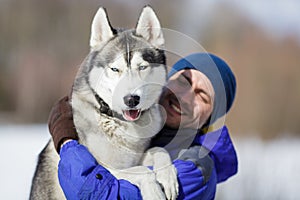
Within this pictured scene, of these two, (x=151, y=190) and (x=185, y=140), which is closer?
(x=151, y=190)

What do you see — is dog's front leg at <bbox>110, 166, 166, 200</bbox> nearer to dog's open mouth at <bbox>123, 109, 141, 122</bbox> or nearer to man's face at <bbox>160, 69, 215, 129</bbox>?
dog's open mouth at <bbox>123, 109, 141, 122</bbox>

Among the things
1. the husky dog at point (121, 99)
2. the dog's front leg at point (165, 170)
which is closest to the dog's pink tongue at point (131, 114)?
the husky dog at point (121, 99)

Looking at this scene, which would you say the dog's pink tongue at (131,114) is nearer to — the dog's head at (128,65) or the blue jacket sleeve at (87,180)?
the dog's head at (128,65)

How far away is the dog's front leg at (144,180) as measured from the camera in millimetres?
2096

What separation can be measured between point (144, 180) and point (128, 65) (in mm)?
468

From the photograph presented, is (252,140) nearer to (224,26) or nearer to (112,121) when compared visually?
(224,26)

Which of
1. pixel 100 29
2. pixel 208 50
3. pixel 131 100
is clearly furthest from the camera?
pixel 208 50

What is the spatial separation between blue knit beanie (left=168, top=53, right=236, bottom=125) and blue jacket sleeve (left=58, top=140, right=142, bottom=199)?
0.63 metres

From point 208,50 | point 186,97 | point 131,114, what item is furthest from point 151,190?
point 208,50

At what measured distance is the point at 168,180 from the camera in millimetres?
2164

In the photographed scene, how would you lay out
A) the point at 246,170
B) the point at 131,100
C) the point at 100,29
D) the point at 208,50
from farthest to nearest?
1. the point at 208,50
2. the point at 246,170
3. the point at 100,29
4. the point at 131,100

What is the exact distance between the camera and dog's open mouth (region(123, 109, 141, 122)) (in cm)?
227

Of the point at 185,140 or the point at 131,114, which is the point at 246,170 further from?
the point at 131,114

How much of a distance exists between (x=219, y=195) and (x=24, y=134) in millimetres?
3756
